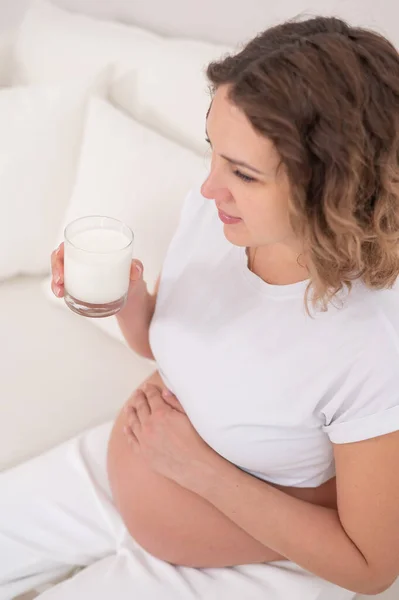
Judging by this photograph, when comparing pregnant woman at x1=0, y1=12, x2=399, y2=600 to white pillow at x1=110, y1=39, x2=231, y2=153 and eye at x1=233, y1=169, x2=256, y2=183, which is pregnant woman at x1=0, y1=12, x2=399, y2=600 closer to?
eye at x1=233, y1=169, x2=256, y2=183

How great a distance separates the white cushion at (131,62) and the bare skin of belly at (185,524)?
781 mm

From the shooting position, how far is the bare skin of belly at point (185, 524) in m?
1.04

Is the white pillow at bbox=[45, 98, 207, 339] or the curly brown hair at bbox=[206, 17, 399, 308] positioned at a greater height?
the curly brown hair at bbox=[206, 17, 399, 308]

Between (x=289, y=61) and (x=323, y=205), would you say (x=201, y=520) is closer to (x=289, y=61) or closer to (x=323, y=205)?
(x=323, y=205)

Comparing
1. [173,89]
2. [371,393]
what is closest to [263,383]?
[371,393]

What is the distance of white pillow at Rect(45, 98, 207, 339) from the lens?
1.39m

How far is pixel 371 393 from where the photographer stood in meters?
0.85

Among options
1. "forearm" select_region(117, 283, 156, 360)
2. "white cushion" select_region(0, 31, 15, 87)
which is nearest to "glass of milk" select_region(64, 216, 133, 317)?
"forearm" select_region(117, 283, 156, 360)

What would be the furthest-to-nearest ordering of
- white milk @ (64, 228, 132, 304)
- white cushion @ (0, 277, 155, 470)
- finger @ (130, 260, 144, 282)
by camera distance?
1. white cushion @ (0, 277, 155, 470)
2. finger @ (130, 260, 144, 282)
3. white milk @ (64, 228, 132, 304)

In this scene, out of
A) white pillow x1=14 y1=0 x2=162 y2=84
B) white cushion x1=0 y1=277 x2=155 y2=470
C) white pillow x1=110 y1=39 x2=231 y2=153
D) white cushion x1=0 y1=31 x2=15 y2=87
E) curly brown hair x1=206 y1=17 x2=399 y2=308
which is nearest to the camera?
curly brown hair x1=206 y1=17 x2=399 y2=308

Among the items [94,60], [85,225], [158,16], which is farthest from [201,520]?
[158,16]

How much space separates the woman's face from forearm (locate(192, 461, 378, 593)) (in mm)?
373

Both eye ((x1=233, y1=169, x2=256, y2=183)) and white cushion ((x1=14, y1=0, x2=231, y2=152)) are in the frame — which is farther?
white cushion ((x1=14, y1=0, x2=231, y2=152))

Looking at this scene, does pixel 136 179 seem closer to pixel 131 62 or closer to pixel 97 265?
pixel 131 62
